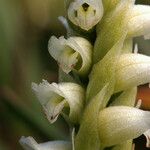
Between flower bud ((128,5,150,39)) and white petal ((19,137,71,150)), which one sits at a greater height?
flower bud ((128,5,150,39))

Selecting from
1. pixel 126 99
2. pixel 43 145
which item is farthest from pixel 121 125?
pixel 43 145

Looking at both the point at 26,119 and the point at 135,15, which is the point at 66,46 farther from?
the point at 26,119

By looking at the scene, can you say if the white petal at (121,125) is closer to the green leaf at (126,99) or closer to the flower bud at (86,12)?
the green leaf at (126,99)

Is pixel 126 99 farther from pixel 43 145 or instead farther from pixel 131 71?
pixel 43 145

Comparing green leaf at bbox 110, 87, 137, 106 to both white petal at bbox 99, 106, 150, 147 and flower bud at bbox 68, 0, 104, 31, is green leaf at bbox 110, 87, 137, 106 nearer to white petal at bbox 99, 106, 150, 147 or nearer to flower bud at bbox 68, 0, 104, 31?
white petal at bbox 99, 106, 150, 147

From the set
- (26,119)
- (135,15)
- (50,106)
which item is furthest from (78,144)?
(26,119)

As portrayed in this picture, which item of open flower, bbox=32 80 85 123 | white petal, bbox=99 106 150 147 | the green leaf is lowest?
white petal, bbox=99 106 150 147

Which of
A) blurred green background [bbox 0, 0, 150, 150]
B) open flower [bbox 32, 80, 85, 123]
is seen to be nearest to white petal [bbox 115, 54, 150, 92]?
open flower [bbox 32, 80, 85, 123]
